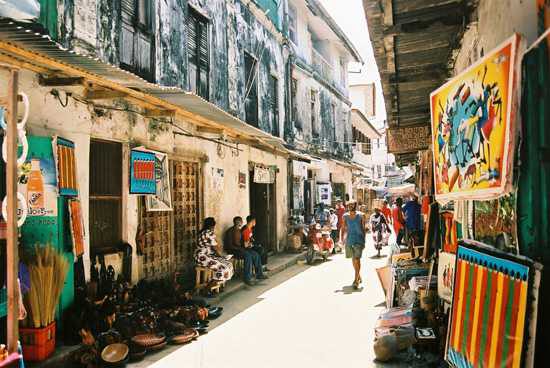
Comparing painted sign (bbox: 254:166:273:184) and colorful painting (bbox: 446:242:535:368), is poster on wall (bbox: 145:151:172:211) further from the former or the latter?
colorful painting (bbox: 446:242:535:368)

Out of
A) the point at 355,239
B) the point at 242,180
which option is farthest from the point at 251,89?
the point at 355,239

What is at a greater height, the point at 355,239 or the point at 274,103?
the point at 274,103

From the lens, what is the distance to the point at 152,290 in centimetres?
751

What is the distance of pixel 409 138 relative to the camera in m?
9.41

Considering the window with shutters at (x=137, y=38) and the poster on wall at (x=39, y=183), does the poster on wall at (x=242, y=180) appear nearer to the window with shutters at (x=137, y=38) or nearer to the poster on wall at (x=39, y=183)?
the window with shutters at (x=137, y=38)

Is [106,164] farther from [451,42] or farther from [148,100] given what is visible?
[451,42]

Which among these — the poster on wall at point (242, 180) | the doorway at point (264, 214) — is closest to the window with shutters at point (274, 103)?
the doorway at point (264, 214)

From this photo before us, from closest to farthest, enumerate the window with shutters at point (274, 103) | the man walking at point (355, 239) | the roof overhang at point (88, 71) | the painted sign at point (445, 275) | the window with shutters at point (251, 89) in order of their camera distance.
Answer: the roof overhang at point (88, 71)
the painted sign at point (445, 275)
the man walking at point (355, 239)
the window with shutters at point (251, 89)
the window with shutters at point (274, 103)

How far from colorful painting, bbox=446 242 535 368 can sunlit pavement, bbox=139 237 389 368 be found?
7.35 ft

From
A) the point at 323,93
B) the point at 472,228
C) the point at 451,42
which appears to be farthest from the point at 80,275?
the point at 323,93

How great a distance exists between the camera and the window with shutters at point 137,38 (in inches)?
321

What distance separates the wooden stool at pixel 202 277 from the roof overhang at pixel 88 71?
9.23ft

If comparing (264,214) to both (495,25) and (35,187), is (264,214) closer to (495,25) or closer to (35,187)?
(35,187)

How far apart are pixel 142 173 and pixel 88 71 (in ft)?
9.05
